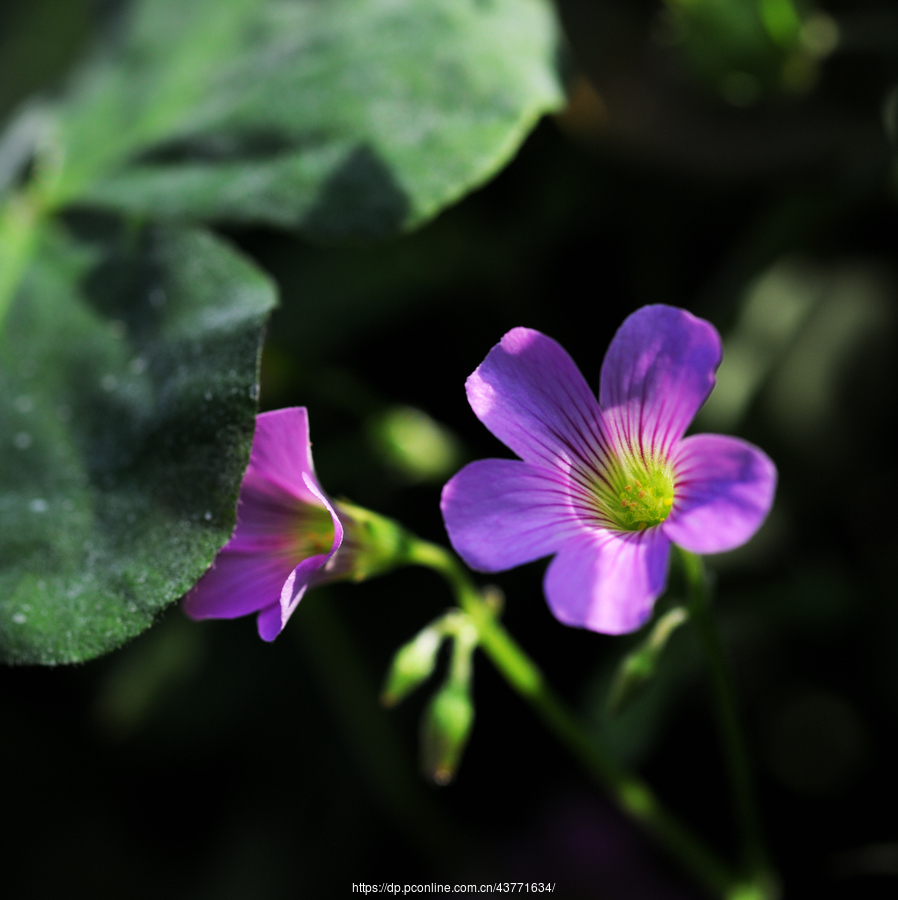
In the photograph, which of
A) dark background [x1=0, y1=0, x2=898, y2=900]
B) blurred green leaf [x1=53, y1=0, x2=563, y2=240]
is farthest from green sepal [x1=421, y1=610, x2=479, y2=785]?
blurred green leaf [x1=53, y1=0, x2=563, y2=240]

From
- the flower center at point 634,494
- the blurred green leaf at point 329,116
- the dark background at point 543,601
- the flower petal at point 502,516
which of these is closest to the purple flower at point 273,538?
the flower petal at point 502,516

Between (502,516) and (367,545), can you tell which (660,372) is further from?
(367,545)

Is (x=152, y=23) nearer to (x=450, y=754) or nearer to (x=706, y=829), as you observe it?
(x=450, y=754)

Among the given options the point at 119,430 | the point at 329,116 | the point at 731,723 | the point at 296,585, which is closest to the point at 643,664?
the point at 731,723

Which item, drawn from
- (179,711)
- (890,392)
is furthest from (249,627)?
(890,392)

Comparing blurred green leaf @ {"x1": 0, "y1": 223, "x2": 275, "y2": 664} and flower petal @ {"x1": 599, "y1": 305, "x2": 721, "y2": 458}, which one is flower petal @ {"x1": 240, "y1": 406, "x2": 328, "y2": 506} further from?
flower petal @ {"x1": 599, "y1": 305, "x2": 721, "y2": 458}

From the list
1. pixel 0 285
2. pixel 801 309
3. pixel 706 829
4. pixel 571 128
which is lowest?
pixel 706 829
